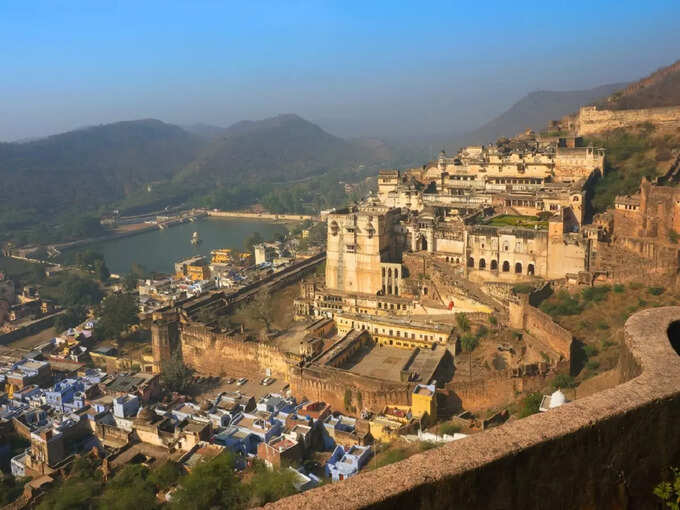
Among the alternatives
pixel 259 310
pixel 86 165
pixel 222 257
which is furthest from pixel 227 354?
pixel 86 165

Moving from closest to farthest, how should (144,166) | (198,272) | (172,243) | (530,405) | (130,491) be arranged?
(530,405) < (130,491) < (198,272) < (172,243) < (144,166)

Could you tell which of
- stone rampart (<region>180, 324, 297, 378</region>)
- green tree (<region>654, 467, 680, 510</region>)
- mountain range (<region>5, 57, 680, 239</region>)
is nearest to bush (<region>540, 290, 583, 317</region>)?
stone rampart (<region>180, 324, 297, 378</region>)

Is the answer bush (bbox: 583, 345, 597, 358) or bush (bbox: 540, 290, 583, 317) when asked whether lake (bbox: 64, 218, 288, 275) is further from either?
→ bush (bbox: 583, 345, 597, 358)

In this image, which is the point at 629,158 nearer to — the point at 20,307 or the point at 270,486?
the point at 270,486

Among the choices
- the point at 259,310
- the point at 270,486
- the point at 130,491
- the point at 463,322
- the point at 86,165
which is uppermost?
the point at 86,165

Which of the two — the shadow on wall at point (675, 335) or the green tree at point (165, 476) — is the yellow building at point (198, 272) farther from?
the shadow on wall at point (675, 335)

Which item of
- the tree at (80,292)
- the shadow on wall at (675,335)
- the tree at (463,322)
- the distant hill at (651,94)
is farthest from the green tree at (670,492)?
the tree at (80,292)
